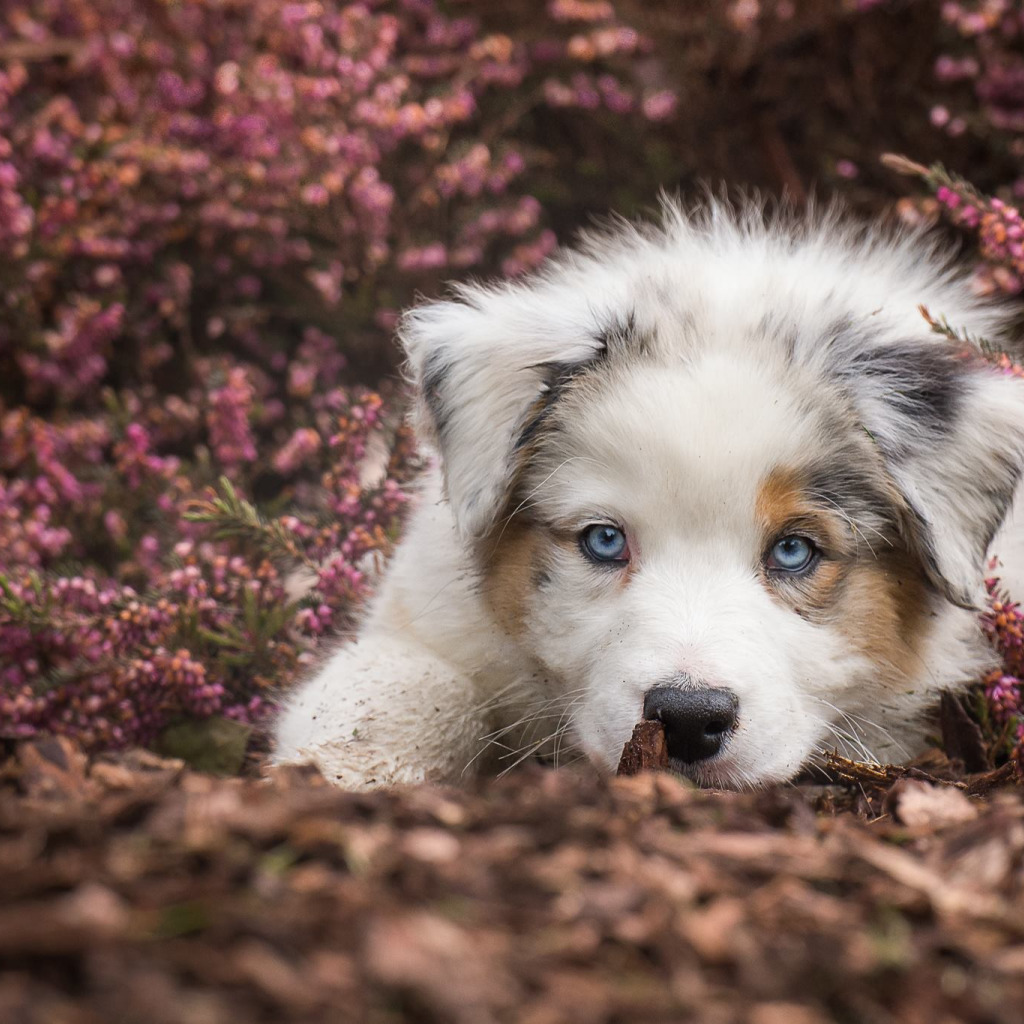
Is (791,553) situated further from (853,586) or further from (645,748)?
(645,748)

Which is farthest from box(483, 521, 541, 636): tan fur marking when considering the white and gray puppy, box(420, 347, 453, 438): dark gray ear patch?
box(420, 347, 453, 438): dark gray ear patch

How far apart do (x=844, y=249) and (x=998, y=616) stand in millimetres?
1349

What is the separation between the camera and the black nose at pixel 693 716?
2334mm

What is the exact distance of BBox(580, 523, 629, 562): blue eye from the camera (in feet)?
9.05

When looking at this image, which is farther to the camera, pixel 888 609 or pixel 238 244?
pixel 238 244

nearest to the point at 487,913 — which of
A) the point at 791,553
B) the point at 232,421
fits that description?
the point at 791,553

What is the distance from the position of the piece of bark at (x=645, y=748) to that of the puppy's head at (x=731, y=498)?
0.04 metres

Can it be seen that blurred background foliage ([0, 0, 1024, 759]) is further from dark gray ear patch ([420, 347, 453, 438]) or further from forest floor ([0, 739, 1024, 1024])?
forest floor ([0, 739, 1024, 1024])

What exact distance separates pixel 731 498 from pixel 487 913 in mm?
1455

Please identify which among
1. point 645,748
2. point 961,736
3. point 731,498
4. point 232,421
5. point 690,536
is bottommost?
point 232,421

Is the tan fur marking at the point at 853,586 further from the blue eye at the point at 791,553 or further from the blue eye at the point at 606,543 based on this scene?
the blue eye at the point at 606,543

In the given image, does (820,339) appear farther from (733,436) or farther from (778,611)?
(778,611)

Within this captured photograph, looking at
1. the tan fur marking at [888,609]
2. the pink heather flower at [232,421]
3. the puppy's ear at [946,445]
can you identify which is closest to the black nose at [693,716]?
the tan fur marking at [888,609]

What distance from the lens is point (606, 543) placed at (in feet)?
9.10
